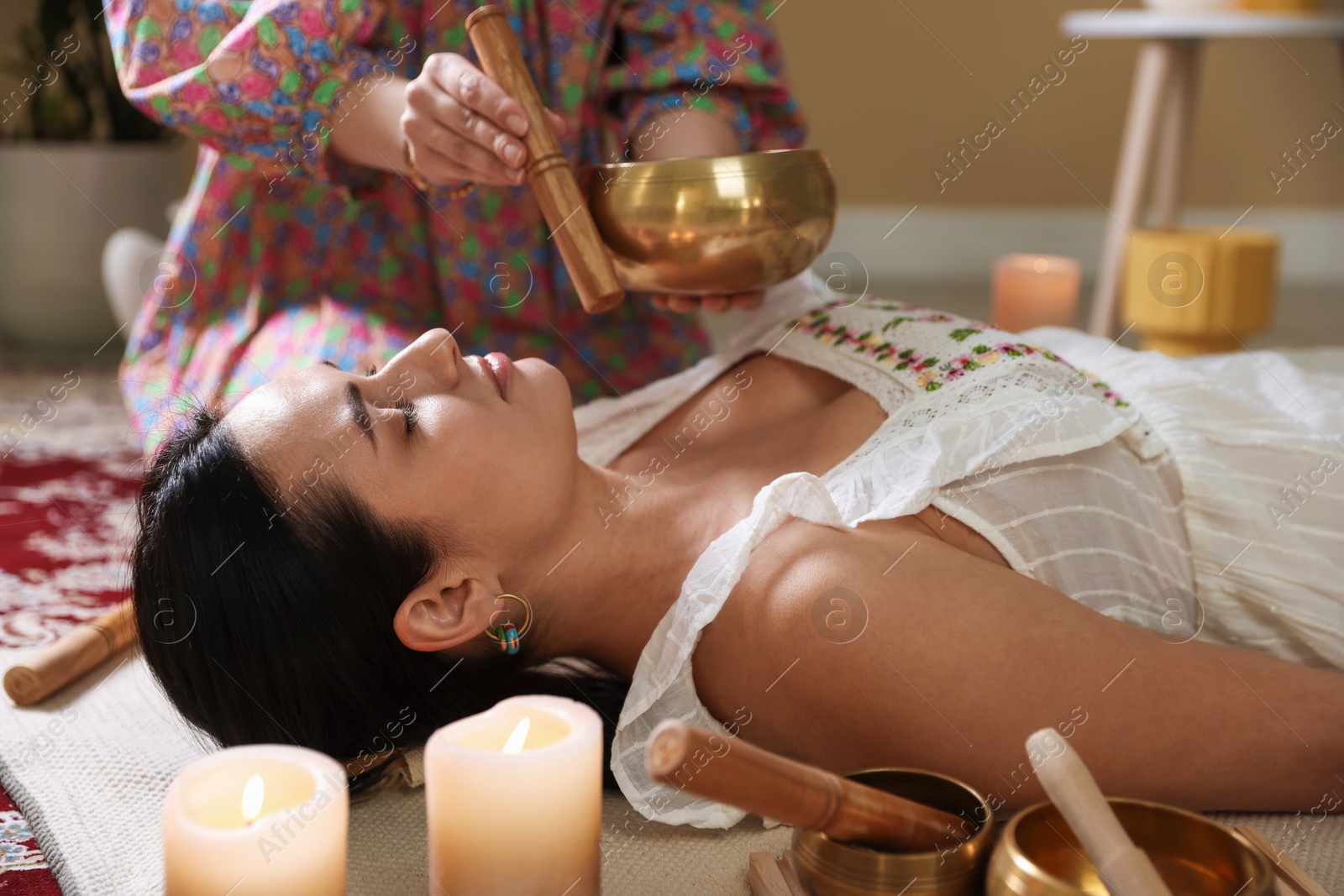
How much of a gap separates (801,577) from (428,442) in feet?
1.07

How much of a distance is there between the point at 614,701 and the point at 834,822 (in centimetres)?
42

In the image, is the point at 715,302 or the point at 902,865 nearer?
the point at 902,865

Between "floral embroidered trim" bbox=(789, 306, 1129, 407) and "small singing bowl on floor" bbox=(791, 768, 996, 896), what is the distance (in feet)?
1.56

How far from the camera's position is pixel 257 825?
2.28 feet

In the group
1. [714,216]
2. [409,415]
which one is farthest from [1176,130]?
[409,415]

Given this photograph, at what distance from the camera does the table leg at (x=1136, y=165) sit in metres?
2.83

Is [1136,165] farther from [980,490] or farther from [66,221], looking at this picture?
[66,221]

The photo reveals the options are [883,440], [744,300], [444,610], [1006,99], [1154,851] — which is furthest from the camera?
[1006,99]

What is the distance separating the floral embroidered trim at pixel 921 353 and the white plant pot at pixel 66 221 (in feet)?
6.74

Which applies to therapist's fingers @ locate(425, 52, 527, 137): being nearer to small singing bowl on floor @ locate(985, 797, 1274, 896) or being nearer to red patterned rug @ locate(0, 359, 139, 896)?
red patterned rug @ locate(0, 359, 139, 896)

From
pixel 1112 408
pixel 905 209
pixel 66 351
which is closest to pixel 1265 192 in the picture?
pixel 905 209

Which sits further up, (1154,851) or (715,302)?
(715,302)

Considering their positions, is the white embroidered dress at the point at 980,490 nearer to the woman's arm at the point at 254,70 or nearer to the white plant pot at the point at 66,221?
the woman's arm at the point at 254,70

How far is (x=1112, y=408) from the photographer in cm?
119
